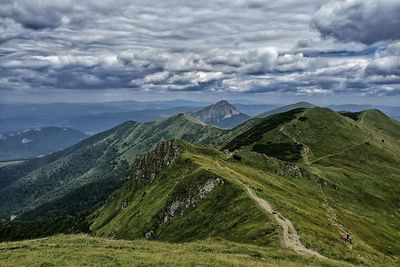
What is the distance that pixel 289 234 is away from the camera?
59.7m

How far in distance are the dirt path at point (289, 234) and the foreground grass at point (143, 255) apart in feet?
13.6

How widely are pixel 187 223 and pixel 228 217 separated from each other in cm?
1491

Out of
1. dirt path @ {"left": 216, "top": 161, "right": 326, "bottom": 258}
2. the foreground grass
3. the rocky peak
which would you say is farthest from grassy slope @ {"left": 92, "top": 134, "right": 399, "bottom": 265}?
the rocky peak

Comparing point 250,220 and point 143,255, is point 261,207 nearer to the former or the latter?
point 250,220

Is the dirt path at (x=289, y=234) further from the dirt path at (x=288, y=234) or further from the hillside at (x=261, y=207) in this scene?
the hillside at (x=261, y=207)

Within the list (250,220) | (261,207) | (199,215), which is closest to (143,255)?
(250,220)

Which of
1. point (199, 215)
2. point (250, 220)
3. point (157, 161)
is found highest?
point (250, 220)

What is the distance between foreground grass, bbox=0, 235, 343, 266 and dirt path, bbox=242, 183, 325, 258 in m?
4.14

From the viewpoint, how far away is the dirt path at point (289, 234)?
52831 mm

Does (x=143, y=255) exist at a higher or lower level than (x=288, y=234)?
higher

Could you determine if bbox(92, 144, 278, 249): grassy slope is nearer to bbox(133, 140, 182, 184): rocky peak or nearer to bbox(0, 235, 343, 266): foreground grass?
bbox(0, 235, 343, 266): foreground grass

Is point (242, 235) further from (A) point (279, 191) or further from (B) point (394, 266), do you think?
(A) point (279, 191)

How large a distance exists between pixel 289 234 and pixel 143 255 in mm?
25693

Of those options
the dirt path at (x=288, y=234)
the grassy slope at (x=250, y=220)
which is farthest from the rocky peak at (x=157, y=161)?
the dirt path at (x=288, y=234)
